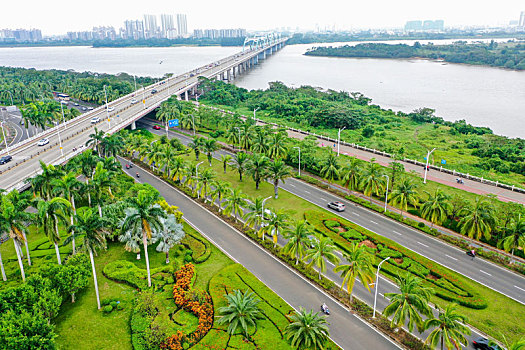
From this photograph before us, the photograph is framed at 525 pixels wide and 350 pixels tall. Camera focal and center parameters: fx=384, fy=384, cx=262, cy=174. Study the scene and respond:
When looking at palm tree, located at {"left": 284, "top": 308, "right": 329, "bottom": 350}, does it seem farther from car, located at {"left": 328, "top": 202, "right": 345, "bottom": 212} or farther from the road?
car, located at {"left": 328, "top": 202, "right": 345, "bottom": 212}

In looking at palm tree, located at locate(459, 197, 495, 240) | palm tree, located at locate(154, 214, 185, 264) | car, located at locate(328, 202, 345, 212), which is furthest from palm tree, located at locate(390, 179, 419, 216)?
palm tree, located at locate(154, 214, 185, 264)

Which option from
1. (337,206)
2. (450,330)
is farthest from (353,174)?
(450,330)

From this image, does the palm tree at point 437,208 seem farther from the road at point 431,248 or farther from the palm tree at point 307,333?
the palm tree at point 307,333

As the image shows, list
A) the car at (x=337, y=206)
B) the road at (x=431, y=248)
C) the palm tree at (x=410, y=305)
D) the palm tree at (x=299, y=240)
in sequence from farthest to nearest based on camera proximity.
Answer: the car at (x=337, y=206) < the palm tree at (x=299, y=240) < the road at (x=431, y=248) < the palm tree at (x=410, y=305)

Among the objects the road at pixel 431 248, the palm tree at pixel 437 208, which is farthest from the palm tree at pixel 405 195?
the road at pixel 431 248

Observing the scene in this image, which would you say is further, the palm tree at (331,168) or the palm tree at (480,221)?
the palm tree at (331,168)
